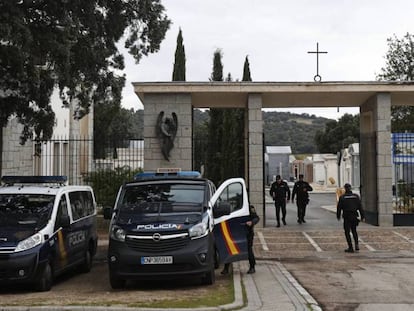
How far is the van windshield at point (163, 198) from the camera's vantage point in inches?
392

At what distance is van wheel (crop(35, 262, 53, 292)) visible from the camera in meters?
9.26

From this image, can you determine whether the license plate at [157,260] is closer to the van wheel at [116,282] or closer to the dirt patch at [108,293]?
the dirt patch at [108,293]

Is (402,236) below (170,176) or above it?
below

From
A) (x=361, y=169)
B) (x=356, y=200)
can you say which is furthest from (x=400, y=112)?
(x=356, y=200)

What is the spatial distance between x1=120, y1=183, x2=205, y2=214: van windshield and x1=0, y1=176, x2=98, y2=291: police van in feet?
3.98

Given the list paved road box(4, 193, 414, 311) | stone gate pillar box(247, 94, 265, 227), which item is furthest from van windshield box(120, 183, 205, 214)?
stone gate pillar box(247, 94, 265, 227)

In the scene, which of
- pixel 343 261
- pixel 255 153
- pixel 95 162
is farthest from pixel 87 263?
pixel 95 162

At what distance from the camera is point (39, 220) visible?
32.3 ft

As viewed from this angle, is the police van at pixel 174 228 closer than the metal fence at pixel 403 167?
Yes

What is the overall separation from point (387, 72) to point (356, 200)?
15199 mm

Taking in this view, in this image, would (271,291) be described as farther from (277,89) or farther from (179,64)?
(179,64)

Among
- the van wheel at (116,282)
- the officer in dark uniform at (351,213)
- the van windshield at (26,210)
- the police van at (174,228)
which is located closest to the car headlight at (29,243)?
the van windshield at (26,210)

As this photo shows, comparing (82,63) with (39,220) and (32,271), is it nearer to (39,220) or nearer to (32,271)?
(39,220)

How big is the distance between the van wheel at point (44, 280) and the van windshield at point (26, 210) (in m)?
0.70
